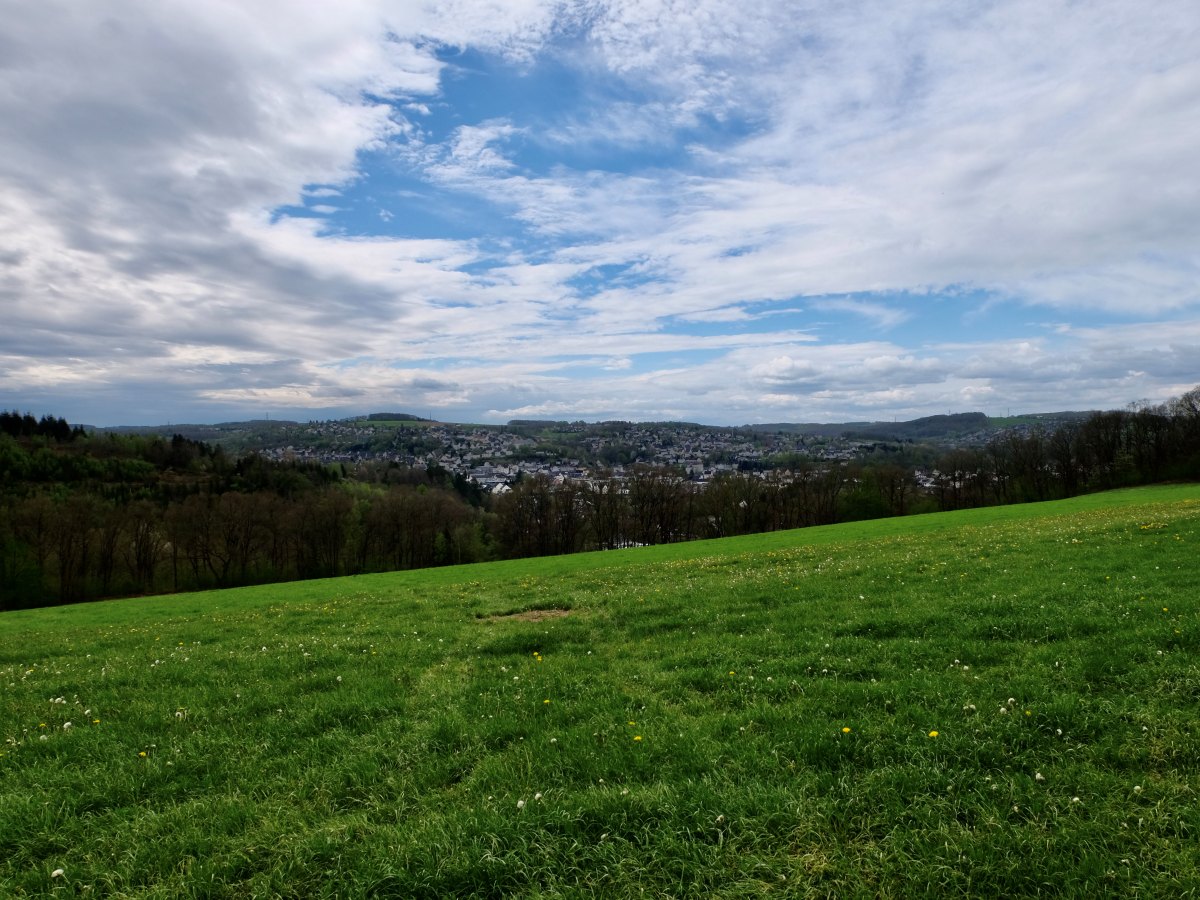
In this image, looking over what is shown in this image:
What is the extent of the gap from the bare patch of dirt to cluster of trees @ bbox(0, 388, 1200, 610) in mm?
70977

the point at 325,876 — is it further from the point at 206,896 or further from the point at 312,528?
the point at 312,528

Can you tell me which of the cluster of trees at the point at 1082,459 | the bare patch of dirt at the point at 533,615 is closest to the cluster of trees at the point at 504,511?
the cluster of trees at the point at 1082,459

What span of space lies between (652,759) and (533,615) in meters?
9.84

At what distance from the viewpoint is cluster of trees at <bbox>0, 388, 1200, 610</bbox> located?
75.1m

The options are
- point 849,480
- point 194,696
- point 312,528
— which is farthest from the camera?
point 849,480

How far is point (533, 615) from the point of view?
1591 cm

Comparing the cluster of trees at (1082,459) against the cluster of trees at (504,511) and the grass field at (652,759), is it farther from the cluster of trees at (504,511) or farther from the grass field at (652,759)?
the grass field at (652,759)

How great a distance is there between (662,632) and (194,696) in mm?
8110

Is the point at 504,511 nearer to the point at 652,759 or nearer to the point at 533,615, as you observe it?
the point at 533,615

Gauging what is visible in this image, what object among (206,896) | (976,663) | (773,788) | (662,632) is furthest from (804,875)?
(662,632)

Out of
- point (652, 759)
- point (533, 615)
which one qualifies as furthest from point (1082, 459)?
point (652, 759)

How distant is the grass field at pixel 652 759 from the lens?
477 cm

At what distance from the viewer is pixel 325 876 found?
16.3 feet

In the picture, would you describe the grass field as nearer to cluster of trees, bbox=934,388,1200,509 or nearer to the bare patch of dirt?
the bare patch of dirt
